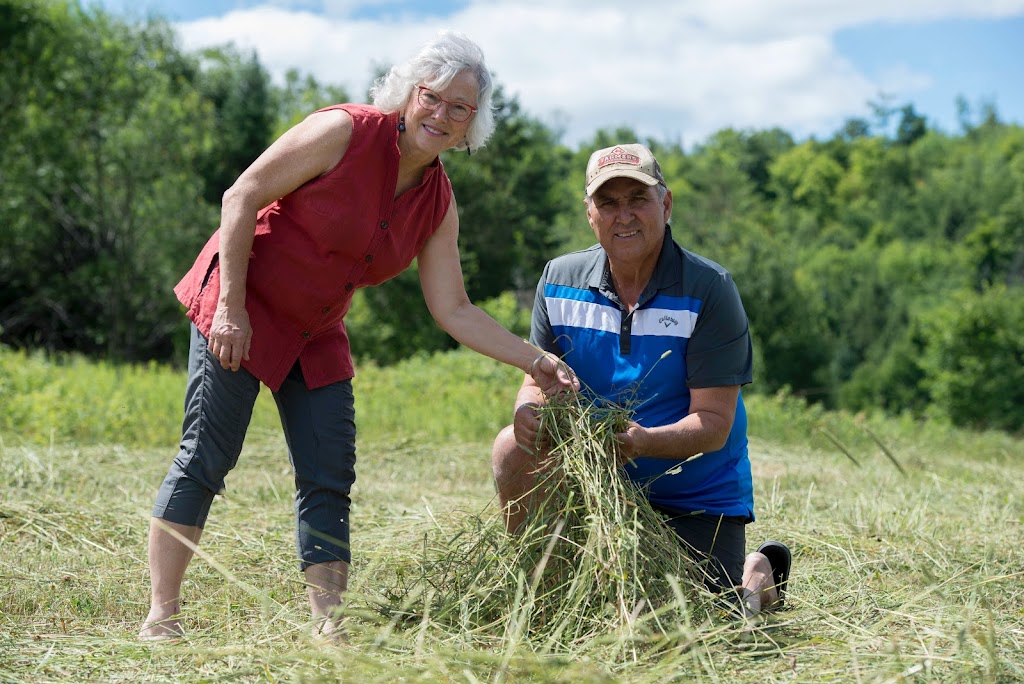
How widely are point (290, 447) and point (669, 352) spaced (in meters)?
1.20

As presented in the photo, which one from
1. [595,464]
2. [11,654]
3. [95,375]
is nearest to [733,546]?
[595,464]

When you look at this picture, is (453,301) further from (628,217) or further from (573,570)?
(573,570)

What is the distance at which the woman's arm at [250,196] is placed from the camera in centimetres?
275

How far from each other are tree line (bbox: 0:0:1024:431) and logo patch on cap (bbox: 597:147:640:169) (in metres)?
14.4

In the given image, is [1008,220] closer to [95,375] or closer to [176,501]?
[95,375]

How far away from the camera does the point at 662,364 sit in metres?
2.95

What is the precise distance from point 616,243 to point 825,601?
1.19 metres

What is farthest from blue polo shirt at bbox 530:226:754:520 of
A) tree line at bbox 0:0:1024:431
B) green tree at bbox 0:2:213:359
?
green tree at bbox 0:2:213:359

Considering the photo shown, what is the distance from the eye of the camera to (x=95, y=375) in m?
9.88

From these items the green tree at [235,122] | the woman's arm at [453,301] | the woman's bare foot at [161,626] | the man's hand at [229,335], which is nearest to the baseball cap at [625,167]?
the woman's arm at [453,301]

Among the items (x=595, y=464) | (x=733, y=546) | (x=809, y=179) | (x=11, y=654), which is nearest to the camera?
(x=11, y=654)

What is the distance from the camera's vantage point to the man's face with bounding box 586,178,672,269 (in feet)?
9.62

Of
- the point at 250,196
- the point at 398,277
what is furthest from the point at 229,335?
the point at 398,277

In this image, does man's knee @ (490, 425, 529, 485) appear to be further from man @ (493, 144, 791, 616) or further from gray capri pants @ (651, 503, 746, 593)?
gray capri pants @ (651, 503, 746, 593)
